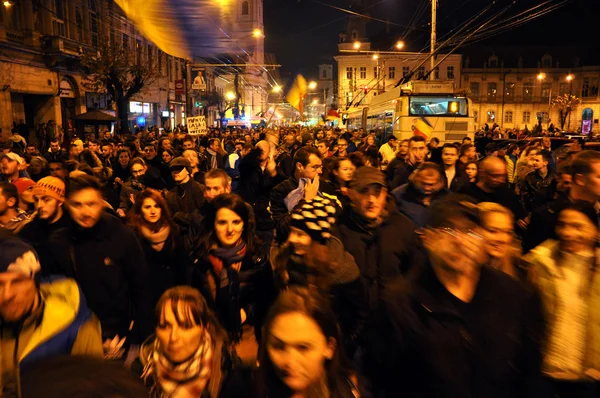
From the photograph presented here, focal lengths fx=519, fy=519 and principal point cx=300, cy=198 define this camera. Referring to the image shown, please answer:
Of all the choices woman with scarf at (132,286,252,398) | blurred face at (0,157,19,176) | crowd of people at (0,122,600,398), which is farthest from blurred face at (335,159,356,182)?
blurred face at (0,157,19,176)

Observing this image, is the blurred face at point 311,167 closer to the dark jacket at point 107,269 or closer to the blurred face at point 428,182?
the blurred face at point 428,182

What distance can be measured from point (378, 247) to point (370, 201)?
15.8 inches

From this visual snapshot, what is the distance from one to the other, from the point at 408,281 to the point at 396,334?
0.98 feet

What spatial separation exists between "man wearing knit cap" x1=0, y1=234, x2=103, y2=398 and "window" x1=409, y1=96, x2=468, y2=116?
1947 centimetres

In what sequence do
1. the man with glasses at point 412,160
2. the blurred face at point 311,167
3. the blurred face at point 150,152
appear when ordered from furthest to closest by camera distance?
the blurred face at point 150,152 → the man with glasses at point 412,160 → the blurred face at point 311,167

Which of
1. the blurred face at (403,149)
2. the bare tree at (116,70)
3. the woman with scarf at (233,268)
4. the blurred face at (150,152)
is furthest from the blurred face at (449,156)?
the bare tree at (116,70)

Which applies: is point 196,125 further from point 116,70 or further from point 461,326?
point 116,70

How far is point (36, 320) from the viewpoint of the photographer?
93.5 inches

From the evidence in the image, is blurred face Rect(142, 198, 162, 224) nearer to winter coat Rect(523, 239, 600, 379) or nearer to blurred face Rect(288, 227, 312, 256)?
blurred face Rect(288, 227, 312, 256)

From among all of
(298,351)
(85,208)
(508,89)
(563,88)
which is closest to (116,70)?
(85,208)

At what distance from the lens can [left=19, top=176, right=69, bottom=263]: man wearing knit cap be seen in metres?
4.17

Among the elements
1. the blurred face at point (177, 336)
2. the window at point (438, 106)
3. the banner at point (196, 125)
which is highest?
the window at point (438, 106)

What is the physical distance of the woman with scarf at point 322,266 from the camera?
10.9 feet

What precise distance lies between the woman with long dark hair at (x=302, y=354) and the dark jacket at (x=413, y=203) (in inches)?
123
